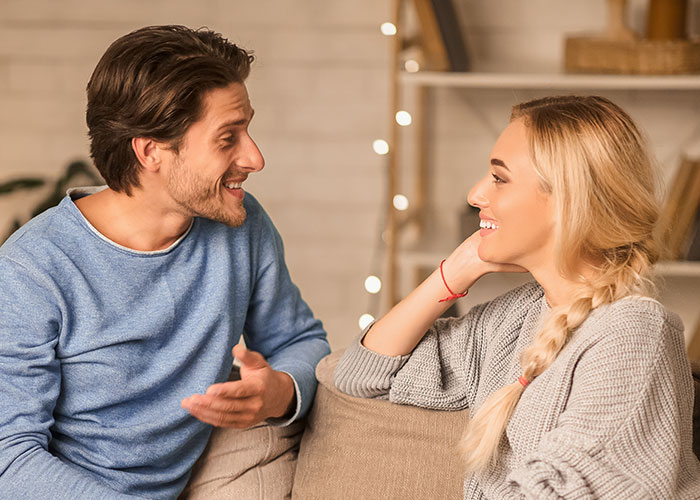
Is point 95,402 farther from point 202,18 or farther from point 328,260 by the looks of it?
point 202,18

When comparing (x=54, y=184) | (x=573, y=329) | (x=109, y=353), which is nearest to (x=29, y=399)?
(x=109, y=353)

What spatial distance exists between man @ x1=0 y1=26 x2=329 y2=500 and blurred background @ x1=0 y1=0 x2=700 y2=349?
1260 mm

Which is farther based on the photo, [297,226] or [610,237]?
[297,226]

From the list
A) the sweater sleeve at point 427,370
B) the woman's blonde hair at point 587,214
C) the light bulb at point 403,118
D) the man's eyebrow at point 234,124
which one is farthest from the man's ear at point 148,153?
the light bulb at point 403,118

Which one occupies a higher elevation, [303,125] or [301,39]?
[301,39]

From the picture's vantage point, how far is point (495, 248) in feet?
4.56

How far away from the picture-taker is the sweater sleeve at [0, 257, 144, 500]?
1.35 metres

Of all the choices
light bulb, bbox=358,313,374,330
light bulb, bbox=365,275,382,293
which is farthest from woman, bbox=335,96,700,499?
light bulb, bbox=358,313,374,330

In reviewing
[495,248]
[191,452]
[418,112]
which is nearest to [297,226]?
[418,112]

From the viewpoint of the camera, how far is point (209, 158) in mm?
1547

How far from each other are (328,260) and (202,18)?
0.97m

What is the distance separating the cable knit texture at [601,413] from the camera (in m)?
1.14

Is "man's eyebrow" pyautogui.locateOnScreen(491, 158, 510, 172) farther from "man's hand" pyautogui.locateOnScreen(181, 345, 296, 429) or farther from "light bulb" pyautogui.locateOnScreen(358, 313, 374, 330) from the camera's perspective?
"light bulb" pyautogui.locateOnScreen(358, 313, 374, 330)

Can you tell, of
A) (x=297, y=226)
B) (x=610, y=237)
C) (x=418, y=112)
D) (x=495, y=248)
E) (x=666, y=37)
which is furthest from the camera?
(x=297, y=226)
